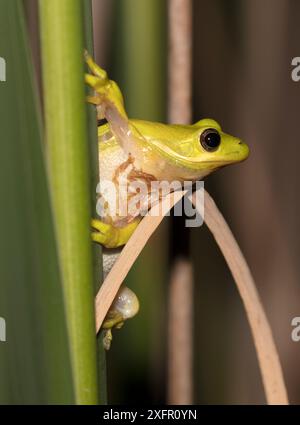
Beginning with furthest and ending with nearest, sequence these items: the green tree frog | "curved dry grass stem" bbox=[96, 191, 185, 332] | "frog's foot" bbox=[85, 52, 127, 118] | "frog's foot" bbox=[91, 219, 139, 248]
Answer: the green tree frog < "frog's foot" bbox=[91, 219, 139, 248] < "frog's foot" bbox=[85, 52, 127, 118] < "curved dry grass stem" bbox=[96, 191, 185, 332]

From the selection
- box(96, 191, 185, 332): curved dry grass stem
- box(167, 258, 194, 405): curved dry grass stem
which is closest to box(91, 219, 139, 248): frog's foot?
box(96, 191, 185, 332): curved dry grass stem

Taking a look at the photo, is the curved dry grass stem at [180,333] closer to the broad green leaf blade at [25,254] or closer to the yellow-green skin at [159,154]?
the yellow-green skin at [159,154]

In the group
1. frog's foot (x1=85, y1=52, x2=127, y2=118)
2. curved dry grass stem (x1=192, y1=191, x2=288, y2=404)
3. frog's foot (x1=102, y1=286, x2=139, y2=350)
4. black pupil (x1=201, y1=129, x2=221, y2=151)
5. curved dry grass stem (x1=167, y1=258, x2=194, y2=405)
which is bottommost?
curved dry grass stem (x1=167, y1=258, x2=194, y2=405)

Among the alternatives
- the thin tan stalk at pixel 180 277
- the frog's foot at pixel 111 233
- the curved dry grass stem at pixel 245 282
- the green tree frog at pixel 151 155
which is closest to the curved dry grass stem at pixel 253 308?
the curved dry grass stem at pixel 245 282

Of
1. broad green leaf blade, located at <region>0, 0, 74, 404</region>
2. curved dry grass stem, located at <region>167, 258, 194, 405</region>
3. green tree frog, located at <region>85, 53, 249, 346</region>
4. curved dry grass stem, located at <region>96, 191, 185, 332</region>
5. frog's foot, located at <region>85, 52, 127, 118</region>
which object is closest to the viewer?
broad green leaf blade, located at <region>0, 0, 74, 404</region>

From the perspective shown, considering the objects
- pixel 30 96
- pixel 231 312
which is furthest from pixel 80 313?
pixel 231 312

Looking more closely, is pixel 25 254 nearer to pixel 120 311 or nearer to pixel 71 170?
pixel 71 170

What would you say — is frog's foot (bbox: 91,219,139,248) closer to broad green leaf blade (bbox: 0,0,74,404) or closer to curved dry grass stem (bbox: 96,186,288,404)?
curved dry grass stem (bbox: 96,186,288,404)

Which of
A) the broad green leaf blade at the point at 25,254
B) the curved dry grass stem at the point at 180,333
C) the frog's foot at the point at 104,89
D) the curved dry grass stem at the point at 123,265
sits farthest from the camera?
the curved dry grass stem at the point at 180,333
